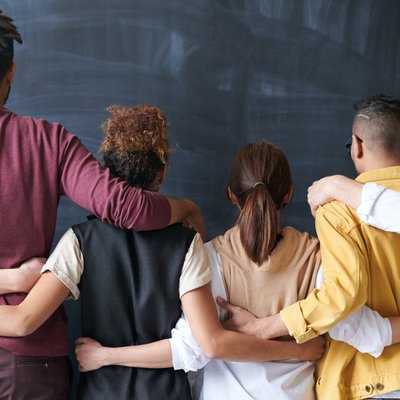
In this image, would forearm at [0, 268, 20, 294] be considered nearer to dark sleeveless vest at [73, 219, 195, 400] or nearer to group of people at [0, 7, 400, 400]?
group of people at [0, 7, 400, 400]

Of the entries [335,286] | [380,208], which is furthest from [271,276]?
[380,208]

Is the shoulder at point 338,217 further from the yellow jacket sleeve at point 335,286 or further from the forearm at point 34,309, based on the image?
the forearm at point 34,309

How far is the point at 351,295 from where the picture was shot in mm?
1548

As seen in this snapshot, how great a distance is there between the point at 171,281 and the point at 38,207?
38 centimetres

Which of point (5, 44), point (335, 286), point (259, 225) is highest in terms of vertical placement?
point (5, 44)

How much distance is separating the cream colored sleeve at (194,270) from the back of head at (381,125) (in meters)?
0.53

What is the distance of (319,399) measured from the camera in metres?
1.68

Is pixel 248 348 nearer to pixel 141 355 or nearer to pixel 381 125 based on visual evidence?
pixel 141 355

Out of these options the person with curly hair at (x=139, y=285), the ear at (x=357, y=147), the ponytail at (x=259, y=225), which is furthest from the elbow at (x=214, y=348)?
the ear at (x=357, y=147)

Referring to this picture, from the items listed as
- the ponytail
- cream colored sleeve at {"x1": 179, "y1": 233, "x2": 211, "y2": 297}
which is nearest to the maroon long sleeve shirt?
cream colored sleeve at {"x1": 179, "y1": 233, "x2": 211, "y2": 297}

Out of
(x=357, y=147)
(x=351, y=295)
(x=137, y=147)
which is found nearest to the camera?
(x=351, y=295)

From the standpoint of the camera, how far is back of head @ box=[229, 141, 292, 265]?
1.68 m

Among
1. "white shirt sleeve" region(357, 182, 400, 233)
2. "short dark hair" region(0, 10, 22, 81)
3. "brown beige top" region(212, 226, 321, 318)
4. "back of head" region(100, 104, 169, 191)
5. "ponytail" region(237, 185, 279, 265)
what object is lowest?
"brown beige top" region(212, 226, 321, 318)

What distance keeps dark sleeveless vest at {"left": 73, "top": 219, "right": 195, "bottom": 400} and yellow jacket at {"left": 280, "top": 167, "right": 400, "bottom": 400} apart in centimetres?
31
